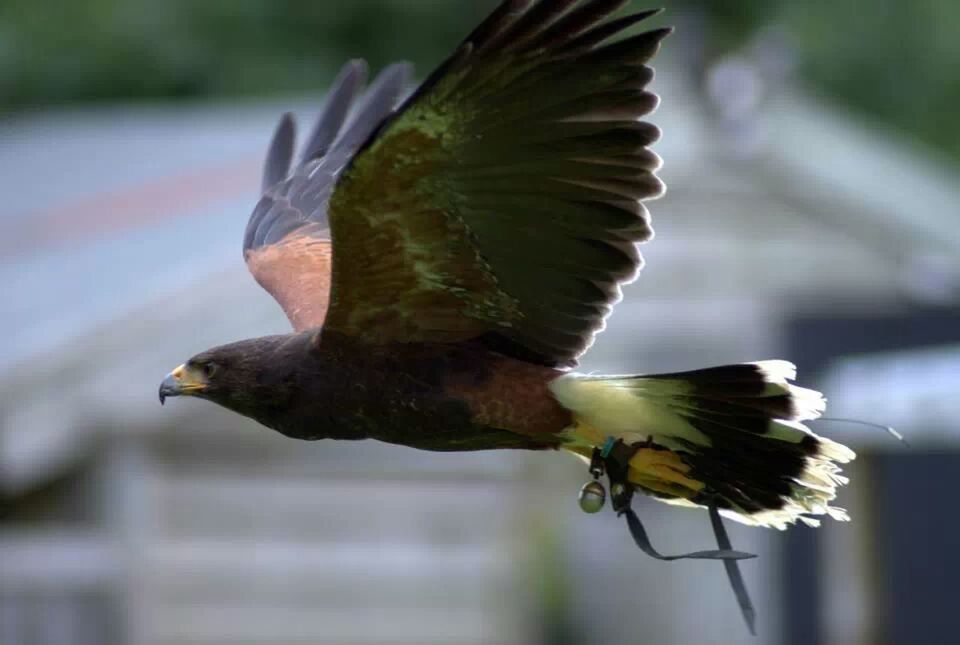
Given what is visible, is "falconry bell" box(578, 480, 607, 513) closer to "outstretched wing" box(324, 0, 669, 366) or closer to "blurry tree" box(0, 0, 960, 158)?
"outstretched wing" box(324, 0, 669, 366)

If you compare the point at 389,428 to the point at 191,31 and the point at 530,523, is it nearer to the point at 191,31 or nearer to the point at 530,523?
the point at 530,523

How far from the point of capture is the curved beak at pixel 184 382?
5203 mm

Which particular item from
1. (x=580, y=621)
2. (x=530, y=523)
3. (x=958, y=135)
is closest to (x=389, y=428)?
(x=530, y=523)

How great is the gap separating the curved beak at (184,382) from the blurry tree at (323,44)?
18.1 metres

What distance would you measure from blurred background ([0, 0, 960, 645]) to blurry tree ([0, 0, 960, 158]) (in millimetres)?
7514

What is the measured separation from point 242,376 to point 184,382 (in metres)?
0.21

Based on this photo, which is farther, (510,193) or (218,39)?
(218,39)

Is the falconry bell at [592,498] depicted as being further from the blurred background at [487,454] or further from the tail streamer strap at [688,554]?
the blurred background at [487,454]

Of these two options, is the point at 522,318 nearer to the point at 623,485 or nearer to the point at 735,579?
the point at 623,485

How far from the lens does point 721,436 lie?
5.04 m

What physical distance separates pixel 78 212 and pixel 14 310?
3.20 m

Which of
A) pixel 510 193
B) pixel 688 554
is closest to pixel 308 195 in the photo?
pixel 510 193

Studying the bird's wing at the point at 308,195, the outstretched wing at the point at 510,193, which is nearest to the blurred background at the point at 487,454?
the bird's wing at the point at 308,195

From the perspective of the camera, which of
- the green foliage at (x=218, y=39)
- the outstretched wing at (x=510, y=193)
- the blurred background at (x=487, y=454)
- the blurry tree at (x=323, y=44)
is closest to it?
the outstretched wing at (x=510, y=193)
